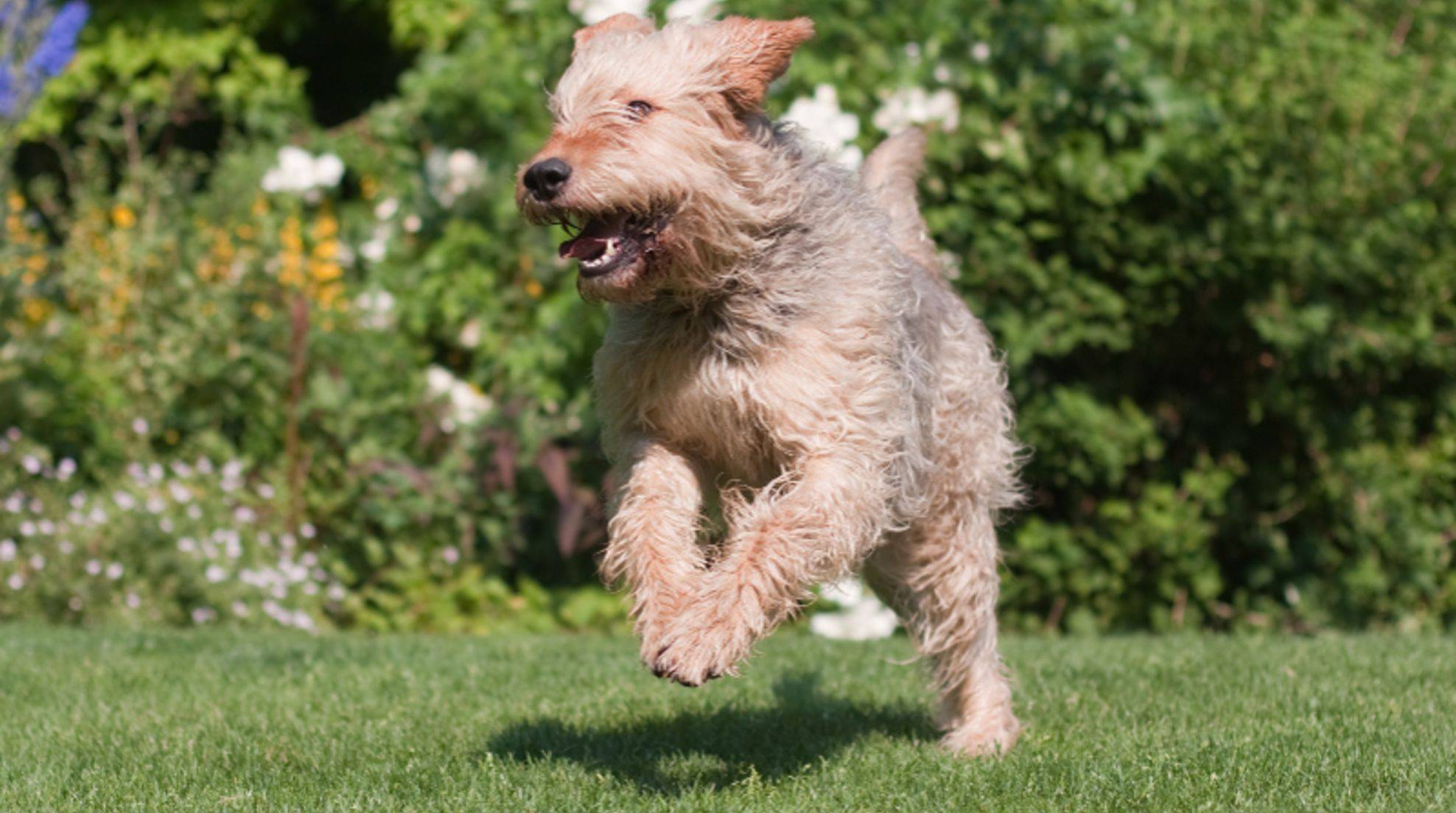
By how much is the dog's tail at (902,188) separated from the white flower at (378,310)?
147 inches

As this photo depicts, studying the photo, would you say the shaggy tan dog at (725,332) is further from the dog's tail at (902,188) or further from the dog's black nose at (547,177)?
the dog's tail at (902,188)

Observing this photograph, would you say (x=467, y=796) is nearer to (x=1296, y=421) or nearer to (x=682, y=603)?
(x=682, y=603)

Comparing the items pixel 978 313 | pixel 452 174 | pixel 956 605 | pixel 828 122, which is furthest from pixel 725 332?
pixel 452 174

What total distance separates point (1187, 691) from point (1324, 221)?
2.88m

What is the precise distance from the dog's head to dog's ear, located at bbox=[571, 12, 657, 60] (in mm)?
11

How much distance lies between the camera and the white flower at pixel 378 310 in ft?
26.3

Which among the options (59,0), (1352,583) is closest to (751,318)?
(1352,583)

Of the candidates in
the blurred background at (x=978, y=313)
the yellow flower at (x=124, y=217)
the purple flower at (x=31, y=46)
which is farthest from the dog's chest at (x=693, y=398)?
the yellow flower at (x=124, y=217)

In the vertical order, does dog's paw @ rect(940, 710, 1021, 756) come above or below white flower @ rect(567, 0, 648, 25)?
below

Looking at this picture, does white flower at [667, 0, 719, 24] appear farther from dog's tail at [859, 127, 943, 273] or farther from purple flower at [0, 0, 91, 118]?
purple flower at [0, 0, 91, 118]

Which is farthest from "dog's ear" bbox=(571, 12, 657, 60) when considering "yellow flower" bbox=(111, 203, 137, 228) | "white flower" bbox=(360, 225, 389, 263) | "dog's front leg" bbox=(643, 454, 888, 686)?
"yellow flower" bbox=(111, 203, 137, 228)

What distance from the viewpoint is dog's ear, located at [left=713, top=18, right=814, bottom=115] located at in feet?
12.1

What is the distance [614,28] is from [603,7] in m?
3.55

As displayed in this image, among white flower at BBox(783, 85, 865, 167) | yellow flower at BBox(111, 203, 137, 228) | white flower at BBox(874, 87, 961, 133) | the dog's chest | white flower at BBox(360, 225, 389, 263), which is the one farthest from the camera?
yellow flower at BBox(111, 203, 137, 228)
